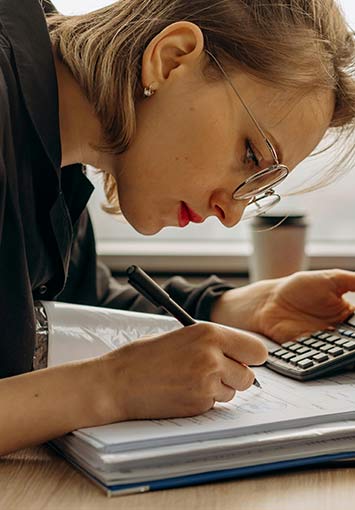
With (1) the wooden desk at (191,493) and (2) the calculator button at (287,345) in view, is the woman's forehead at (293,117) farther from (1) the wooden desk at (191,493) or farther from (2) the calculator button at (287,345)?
(1) the wooden desk at (191,493)

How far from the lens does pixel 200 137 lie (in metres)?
0.98

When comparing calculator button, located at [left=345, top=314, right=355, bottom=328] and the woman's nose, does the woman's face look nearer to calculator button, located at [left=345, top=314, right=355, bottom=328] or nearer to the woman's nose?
the woman's nose

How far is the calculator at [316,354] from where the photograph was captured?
3.26 feet

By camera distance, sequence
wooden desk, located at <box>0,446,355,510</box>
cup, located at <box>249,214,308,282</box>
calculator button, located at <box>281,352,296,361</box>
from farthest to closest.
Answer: cup, located at <box>249,214,308,282</box> → calculator button, located at <box>281,352,296,361</box> → wooden desk, located at <box>0,446,355,510</box>

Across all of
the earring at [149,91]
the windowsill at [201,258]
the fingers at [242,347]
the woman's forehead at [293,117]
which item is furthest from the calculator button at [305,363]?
the windowsill at [201,258]

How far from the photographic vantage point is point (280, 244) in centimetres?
144

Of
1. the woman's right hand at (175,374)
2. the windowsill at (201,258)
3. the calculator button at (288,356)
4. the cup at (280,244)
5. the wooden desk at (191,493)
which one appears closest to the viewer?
the wooden desk at (191,493)

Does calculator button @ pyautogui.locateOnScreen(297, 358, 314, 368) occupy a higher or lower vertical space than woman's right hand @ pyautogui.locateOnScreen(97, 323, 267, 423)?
lower

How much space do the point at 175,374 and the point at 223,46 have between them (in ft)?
1.16

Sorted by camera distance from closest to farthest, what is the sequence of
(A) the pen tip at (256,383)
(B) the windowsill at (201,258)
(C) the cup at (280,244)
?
(A) the pen tip at (256,383)
(C) the cup at (280,244)
(B) the windowsill at (201,258)

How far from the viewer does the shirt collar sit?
38.0 inches

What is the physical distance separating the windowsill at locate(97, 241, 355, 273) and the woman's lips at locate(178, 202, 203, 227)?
0.66 meters

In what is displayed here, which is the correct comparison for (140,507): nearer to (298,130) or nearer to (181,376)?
(181,376)

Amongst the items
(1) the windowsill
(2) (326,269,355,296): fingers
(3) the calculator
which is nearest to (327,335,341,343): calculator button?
(3) the calculator
